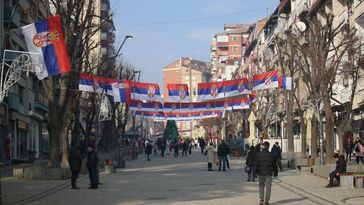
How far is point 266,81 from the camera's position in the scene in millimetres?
36531

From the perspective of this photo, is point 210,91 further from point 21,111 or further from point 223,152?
point 21,111

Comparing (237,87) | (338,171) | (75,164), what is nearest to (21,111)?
(237,87)

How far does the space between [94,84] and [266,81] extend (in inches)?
395

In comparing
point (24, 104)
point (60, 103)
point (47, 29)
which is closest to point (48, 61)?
point (47, 29)

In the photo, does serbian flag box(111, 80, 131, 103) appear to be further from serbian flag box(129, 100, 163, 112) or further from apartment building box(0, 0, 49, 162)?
serbian flag box(129, 100, 163, 112)

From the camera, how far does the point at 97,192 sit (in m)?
22.7

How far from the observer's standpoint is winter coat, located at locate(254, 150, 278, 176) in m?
17.7

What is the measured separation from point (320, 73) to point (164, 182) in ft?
28.8

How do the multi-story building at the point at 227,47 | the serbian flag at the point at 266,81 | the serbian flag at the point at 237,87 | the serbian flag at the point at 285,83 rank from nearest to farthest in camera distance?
the serbian flag at the point at 285,83 < the serbian flag at the point at 266,81 < the serbian flag at the point at 237,87 < the multi-story building at the point at 227,47

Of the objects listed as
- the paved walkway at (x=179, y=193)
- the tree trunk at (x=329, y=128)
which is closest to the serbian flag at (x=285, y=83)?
the tree trunk at (x=329, y=128)

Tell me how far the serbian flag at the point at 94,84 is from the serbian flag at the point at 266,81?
9.26 m

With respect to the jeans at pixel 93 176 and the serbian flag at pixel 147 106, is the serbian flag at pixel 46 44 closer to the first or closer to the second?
the jeans at pixel 93 176

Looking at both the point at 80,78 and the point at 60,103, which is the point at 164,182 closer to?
the point at 60,103

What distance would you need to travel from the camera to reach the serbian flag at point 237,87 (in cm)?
4075
